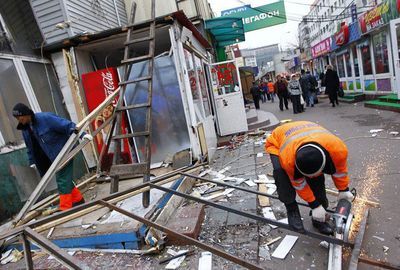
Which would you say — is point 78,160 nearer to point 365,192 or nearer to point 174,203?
point 174,203

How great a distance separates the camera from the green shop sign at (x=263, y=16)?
14680 millimetres

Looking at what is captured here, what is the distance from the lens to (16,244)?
12.1 ft

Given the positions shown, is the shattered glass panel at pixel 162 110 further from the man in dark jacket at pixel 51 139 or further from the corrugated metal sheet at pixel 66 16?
the man in dark jacket at pixel 51 139

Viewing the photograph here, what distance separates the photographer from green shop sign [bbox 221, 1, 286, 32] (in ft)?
48.2

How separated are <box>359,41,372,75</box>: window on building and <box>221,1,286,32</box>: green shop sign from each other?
13.2 feet

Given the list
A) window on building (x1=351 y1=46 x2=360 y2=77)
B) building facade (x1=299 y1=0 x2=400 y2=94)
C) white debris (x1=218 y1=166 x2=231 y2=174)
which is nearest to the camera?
white debris (x1=218 y1=166 x2=231 y2=174)

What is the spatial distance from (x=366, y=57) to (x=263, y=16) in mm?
5235

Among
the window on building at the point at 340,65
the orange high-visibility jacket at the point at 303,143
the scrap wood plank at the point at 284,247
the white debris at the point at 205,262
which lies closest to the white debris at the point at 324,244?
the scrap wood plank at the point at 284,247

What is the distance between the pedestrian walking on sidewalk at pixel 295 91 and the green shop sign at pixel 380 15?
3.25 metres

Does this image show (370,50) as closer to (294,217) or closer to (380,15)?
(380,15)

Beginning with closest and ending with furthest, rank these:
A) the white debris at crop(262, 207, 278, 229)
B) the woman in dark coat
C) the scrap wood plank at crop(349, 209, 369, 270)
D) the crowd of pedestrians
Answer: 1. the scrap wood plank at crop(349, 209, 369, 270)
2. the white debris at crop(262, 207, 278, 229)
3. the crowd of pedestrians
4. the woman in dark coat

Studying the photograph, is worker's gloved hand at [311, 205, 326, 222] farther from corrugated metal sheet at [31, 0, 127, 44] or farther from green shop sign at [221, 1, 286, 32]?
green shop sign at [221, 1, 286, 32]

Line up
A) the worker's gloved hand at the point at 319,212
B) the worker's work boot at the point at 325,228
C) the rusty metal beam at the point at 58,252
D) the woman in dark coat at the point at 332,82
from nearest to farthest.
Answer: the rusty metal beam at the point at 58,252 → the worker's gloved hand at the point at 319,212 → the worker's work boot at the point at 325,228 → the woman in dark coat at the point at 332,82

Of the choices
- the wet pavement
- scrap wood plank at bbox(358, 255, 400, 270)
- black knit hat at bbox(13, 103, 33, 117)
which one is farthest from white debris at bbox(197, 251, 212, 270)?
black knit hat at bbox(13, 103, 33, 117)
